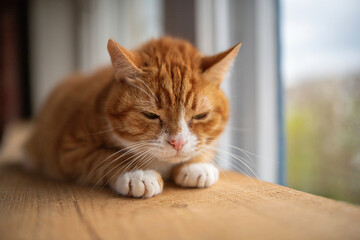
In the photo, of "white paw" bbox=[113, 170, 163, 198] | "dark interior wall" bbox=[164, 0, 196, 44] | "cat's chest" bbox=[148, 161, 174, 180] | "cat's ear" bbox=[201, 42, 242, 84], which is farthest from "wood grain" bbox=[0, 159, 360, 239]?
"dark interior wall" bbox=[164, 0, 196, 44]

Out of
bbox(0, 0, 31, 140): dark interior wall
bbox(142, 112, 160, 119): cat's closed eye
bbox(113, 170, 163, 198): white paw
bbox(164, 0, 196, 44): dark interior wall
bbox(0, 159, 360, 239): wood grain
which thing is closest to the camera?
bbox(0, 159, 360, 239): wood grain

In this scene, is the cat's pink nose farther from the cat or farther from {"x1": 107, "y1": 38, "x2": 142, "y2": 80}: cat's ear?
{"x1": 107, "y1": 38, "x2": 142, "y2": 80}: cat's ear

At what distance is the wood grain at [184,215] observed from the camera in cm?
66

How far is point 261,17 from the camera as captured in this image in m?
1.38

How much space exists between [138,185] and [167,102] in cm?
29

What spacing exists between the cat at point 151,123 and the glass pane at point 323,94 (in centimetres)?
33

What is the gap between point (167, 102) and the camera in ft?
3.43

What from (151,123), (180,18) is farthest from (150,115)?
(180,18)

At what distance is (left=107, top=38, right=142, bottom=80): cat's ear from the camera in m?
1.03

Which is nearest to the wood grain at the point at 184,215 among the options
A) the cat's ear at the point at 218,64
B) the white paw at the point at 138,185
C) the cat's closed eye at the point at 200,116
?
the white paw at the point at 138,185

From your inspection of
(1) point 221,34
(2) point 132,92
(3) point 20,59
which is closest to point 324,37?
(1) point 221,34

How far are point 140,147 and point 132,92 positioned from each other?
20cm

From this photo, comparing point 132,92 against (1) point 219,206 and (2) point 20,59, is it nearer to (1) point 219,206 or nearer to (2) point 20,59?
(1) point 219,206

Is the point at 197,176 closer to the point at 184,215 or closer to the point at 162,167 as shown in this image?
the point at 162,167
